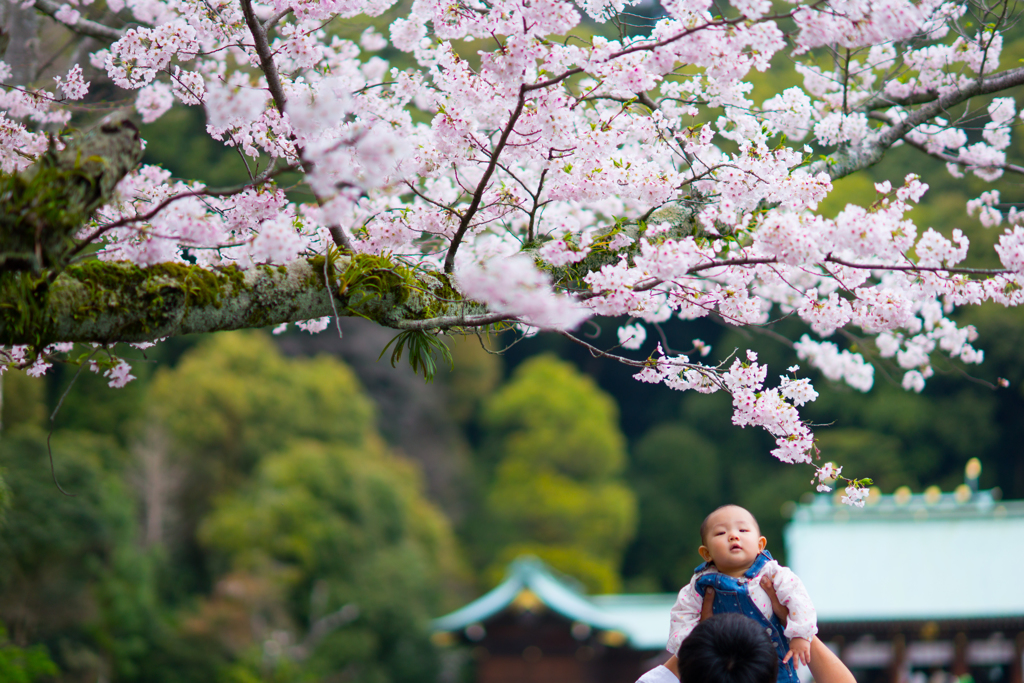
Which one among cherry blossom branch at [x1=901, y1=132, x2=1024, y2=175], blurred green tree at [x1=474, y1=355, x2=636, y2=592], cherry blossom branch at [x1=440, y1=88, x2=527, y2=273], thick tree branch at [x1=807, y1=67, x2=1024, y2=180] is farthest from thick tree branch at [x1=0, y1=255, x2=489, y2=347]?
blurred green tree at [x1=474, y1=355, x2=636, y2=592]

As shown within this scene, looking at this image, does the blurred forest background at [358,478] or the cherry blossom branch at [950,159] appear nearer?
the cherry blossom branch at [950,159]

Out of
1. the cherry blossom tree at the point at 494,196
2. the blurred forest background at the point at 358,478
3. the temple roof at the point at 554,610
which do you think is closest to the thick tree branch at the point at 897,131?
the cherry blossom tree at the point at 494,196

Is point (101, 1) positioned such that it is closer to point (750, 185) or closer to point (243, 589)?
point (750, 185)

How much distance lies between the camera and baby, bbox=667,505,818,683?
5.31ft

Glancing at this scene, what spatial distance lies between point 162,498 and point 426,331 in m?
11.6

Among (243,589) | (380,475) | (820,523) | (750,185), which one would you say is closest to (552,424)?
(380,475)

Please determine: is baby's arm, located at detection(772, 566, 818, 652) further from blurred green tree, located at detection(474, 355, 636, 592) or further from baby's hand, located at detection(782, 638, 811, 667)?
blurred green tree, located at detection(474, 355, 636, 592)

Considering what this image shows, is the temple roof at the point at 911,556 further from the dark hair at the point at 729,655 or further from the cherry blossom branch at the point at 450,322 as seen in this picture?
the dark hair at the point at 729,655

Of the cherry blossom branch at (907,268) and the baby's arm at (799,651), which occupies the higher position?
the cherry blossom branch at (907,268)

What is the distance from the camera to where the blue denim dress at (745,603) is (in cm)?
164

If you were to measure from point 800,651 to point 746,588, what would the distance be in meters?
0.15

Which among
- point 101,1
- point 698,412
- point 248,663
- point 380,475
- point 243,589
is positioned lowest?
point 248,663

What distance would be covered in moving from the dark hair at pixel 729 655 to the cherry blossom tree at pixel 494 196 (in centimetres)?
63

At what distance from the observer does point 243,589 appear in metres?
10.0
